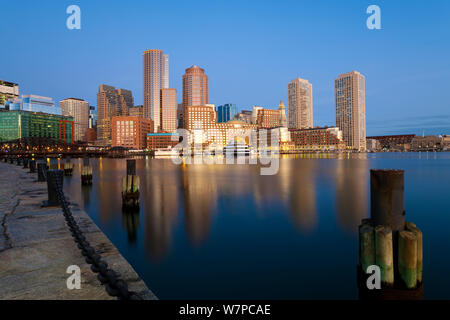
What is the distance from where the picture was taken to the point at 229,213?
64.5 feet

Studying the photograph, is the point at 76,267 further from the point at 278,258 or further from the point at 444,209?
the point at 444,209

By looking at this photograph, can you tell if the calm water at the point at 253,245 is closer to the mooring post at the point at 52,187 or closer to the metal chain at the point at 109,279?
the mooring post at the point at 52,187

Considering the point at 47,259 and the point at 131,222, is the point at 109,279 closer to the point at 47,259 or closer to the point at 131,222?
the point at 47,259

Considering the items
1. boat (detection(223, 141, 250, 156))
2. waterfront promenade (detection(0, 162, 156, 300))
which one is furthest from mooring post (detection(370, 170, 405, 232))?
boat (detection(223, 141, 250, 156))

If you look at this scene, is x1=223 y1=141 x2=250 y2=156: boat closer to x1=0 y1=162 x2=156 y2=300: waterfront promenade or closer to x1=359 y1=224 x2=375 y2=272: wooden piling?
x1=0 y1=162 x2=156 y2=300: waterfront promenade

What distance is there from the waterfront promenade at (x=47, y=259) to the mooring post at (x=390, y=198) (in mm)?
5089

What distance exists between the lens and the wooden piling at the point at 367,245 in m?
6.20

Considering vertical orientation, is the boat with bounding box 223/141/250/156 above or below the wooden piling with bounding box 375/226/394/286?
above

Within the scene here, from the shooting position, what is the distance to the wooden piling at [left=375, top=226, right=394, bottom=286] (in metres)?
5.96

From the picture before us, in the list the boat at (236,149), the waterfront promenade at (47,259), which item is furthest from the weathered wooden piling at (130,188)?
the boat at (236,149)

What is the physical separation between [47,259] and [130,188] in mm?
12144

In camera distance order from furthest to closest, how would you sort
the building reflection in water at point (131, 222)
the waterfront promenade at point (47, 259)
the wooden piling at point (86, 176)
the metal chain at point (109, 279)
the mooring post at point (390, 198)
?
the wooden piling at point (86, 176)
the building reflection in water at point (131, 222)
the mooring post at point (390, 198)
the waterfront promenade at point (47, 259)
the metal chain at point (109, 279)

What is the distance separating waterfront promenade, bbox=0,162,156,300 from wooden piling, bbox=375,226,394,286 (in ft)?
15.7
